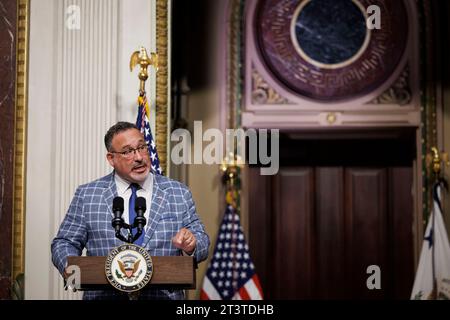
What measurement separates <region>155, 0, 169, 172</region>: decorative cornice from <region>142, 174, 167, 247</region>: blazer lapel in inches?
60.8

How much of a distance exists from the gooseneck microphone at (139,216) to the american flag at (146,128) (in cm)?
130

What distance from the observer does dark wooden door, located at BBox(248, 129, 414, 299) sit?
25.6ft

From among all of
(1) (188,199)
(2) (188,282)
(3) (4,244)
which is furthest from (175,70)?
(2) (188,282)

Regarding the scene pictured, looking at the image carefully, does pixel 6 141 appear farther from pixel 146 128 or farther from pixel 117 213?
pixel 117 213

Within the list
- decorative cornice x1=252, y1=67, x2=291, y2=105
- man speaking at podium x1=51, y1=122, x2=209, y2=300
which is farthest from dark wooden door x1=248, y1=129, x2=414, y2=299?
man speaking at podium x1=51, y1=122, x2=209, y2=300

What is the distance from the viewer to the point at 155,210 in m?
4.16

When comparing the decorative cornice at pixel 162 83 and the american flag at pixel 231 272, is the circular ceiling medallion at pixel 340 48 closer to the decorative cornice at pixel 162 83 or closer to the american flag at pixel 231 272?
the american flag at pixel 231 272

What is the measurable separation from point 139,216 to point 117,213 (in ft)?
0.32

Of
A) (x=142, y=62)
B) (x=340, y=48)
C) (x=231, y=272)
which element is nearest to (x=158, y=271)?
(x=142, y=62)

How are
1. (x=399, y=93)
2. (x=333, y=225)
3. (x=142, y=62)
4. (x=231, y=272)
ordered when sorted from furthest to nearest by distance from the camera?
(x=333, y=225), (x=399, y=93), (x=231, y=272), (x=142, y=62)

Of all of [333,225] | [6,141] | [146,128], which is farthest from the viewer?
[333,225]

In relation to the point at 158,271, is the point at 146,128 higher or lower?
higher

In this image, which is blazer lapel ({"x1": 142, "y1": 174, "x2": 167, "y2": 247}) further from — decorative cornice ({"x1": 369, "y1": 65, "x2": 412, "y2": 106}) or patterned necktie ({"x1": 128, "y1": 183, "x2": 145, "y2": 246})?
decorative cornice ({"x1": 369, "y1": 65, "x2": 412, "y2": 106})

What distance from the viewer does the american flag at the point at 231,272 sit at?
A: 24.0 feet
